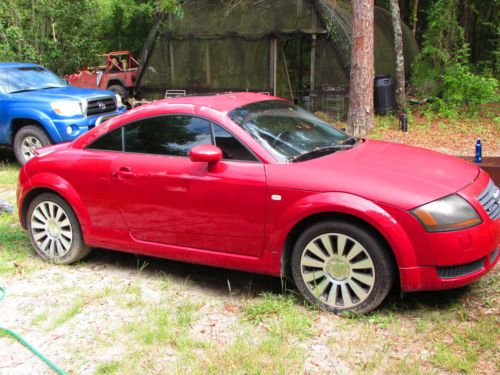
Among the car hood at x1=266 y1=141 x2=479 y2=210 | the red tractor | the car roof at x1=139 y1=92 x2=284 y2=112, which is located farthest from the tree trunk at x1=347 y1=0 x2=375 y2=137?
the red tractor

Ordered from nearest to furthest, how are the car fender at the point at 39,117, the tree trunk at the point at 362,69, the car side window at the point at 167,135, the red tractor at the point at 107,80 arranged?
1. the car side window at the point at 167,135
2. the car fender at the point at 39,117
3. the tree trunk at the point at 362,69
4. the red tractor at the point at 107,80

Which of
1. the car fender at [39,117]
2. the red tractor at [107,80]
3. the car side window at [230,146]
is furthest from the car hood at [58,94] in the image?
the red tractor at [107,80]

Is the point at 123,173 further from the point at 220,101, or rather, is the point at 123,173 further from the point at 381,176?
the point at 381,176

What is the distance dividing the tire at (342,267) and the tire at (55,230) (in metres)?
2.30

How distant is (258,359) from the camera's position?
11.1 ft

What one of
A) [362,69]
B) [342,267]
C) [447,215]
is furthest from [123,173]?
[362,69]

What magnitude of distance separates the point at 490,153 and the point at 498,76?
8205 millimetres

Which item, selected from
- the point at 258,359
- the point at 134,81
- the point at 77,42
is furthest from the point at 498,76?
the point at 258,359

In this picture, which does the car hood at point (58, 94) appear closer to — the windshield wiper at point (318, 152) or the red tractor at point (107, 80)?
the windshield wiper at point (318, 152)

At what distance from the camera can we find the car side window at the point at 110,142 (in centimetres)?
482

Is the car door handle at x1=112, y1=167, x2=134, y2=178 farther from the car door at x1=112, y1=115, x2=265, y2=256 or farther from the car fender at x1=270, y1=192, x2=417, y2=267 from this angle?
the car fender at x1=270, y1=192, x2=417, y2=267

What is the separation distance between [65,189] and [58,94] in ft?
16.6

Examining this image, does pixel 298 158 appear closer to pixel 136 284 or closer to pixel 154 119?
pixel 154 119

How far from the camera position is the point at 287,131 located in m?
4.53
